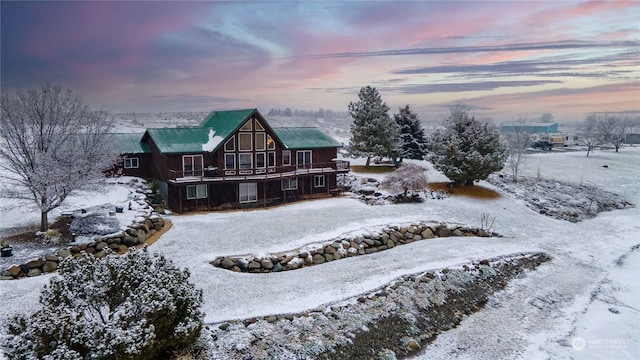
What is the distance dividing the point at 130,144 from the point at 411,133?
86.7 ft

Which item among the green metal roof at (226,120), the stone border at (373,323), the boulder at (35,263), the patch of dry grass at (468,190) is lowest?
the stone border at (373,323)

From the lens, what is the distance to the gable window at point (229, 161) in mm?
26562

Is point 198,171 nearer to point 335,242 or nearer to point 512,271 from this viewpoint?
point 335,242

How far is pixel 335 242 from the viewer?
1877 centimetres

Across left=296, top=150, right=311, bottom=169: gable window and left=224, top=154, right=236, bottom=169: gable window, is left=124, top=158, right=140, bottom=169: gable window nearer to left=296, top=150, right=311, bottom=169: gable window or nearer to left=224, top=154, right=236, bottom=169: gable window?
left=224, top=154, right=236, bottom=169: gable window

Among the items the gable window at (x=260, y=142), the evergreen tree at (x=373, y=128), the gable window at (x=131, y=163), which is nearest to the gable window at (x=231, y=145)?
the gable window at (x=260, y=142)

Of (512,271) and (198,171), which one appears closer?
(512,271)

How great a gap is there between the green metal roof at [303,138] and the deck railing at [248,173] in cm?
169

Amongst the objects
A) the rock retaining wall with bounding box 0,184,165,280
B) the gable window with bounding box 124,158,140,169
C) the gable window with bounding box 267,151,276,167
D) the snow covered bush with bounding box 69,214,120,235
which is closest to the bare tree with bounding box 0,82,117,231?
the snow covered bush with bounding box 69,214,120,235

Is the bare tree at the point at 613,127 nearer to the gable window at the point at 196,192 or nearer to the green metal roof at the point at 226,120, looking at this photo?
the green metal roof at the point at 226,120

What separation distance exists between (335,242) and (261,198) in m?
10.3

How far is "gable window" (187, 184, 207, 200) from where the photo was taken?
25375mm

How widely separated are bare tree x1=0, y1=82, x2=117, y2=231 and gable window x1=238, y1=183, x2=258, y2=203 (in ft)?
31.9

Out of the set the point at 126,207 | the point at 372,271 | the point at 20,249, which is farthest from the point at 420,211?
the point at 20,249
